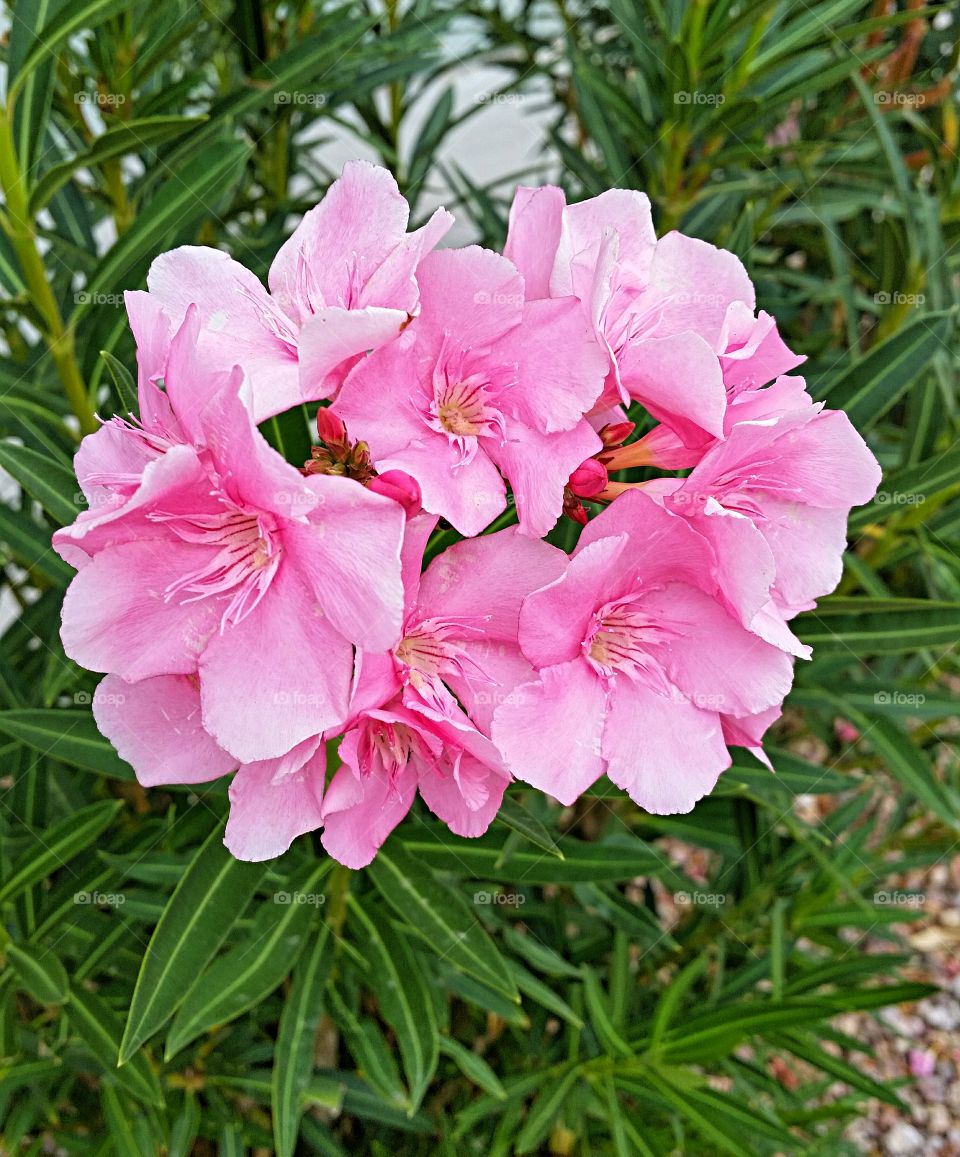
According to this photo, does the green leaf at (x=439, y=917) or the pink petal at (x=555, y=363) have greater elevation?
the pink petal at (x=555, y=363)

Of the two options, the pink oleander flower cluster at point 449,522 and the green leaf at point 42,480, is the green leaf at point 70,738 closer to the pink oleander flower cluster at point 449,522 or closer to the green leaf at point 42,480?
the green leaf at point 42,480

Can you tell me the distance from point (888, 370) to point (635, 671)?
669 millimetres

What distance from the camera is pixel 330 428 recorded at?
764 mm

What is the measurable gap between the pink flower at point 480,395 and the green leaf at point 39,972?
813mm

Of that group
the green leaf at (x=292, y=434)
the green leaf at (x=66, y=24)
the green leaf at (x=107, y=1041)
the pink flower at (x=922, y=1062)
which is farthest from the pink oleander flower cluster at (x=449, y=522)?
the pink flower at (x=922, y=1062)

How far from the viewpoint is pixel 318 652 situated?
64 centimetres

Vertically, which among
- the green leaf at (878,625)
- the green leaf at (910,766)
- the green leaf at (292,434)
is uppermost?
the green leaf at (292,434)

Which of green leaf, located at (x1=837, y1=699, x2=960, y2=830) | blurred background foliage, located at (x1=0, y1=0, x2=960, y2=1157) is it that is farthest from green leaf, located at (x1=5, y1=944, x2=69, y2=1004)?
green leaf, located at (x1=837, y1=699, x2=960, y2=830)

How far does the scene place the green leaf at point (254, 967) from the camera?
991 millimetres

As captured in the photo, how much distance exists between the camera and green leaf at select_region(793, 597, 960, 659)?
45.9 inches

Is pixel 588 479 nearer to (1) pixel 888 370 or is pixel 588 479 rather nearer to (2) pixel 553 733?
(2) pixel 553 733

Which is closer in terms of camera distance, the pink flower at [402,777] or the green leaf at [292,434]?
the pink flower at [402,777]

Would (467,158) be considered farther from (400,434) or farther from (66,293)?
(400,434)

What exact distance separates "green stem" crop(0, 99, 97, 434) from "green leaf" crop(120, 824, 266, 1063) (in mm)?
490
